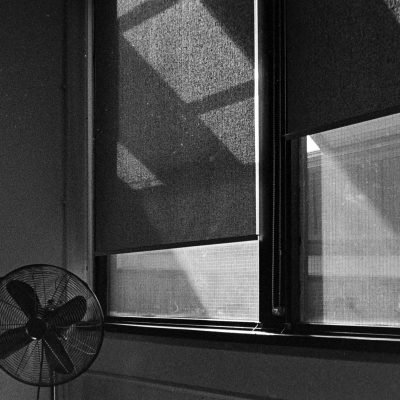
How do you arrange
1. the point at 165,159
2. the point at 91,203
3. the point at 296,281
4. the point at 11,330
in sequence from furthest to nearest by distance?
1. the point at 91,203
2. the point at 165,159
3. the point at 11,330
4. the point at 296,281

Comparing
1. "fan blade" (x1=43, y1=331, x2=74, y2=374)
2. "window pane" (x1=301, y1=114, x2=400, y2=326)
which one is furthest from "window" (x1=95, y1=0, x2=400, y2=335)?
"fan blade" (x1=43, y1=331, x2=74, y2=374)

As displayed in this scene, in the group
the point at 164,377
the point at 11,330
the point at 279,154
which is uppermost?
the point at 279,154

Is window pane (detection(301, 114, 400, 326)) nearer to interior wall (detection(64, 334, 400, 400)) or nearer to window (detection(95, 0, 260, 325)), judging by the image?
interior wall (detection(64, 334, 400, 400))

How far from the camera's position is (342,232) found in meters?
2.61

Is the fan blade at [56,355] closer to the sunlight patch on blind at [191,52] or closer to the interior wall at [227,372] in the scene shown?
the interior wall at [227,372]

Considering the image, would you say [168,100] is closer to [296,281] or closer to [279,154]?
[279,154]

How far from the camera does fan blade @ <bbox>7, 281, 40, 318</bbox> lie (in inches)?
120

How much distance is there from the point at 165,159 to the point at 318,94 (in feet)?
3.15

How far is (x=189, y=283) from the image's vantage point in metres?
3.34

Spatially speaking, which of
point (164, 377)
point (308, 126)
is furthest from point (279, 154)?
point (164, 377)

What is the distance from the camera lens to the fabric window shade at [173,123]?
3014mm

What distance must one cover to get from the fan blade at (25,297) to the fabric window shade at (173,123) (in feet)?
2.05

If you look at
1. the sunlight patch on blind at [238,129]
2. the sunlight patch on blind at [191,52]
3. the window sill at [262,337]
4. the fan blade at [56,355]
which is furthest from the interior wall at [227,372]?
the sunlight patch on blind at [191,52]

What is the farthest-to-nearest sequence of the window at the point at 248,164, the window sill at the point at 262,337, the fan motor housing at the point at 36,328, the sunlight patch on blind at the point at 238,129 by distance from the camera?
the fan motor housing at the point at 36,328 → the sunlight patch on blind at the point at 238,129 → the window at the point at 248,164 → the window sill at the point at 262,337
